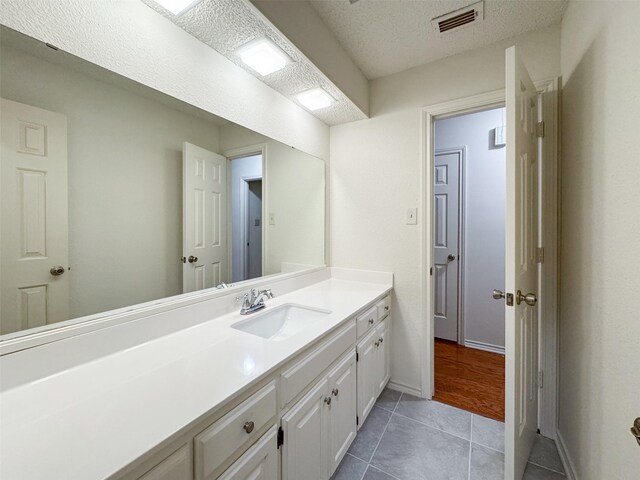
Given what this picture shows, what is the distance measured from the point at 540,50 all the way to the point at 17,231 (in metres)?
2.58

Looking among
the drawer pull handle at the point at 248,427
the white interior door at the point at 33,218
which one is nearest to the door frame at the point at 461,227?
the drawer pull handle at the point at 248,427

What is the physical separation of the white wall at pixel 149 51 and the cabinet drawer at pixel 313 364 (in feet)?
4.02

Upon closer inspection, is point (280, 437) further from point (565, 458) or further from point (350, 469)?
point (565, 458)

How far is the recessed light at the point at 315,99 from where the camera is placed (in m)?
1.74

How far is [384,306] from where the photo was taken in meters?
1.88

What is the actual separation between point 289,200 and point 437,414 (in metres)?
1.78

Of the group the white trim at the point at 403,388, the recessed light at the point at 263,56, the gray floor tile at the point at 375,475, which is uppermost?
the recessed light at the point at 263,56

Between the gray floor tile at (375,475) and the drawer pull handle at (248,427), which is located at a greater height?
the drawer pull handle at (248,427)

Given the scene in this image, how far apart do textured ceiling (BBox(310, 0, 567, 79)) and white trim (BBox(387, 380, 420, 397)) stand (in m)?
2.37

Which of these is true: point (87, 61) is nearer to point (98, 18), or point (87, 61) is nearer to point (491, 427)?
point (98, 18)

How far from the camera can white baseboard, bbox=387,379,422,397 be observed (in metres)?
1.98

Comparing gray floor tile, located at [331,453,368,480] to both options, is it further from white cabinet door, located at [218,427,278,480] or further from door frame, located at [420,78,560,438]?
door frame, located at [420,78,560,438]

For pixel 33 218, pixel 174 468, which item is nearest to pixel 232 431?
pixel 174 468

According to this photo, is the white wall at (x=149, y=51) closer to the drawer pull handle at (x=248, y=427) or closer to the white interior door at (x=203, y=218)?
the white interior door at (x=203, y=218)
